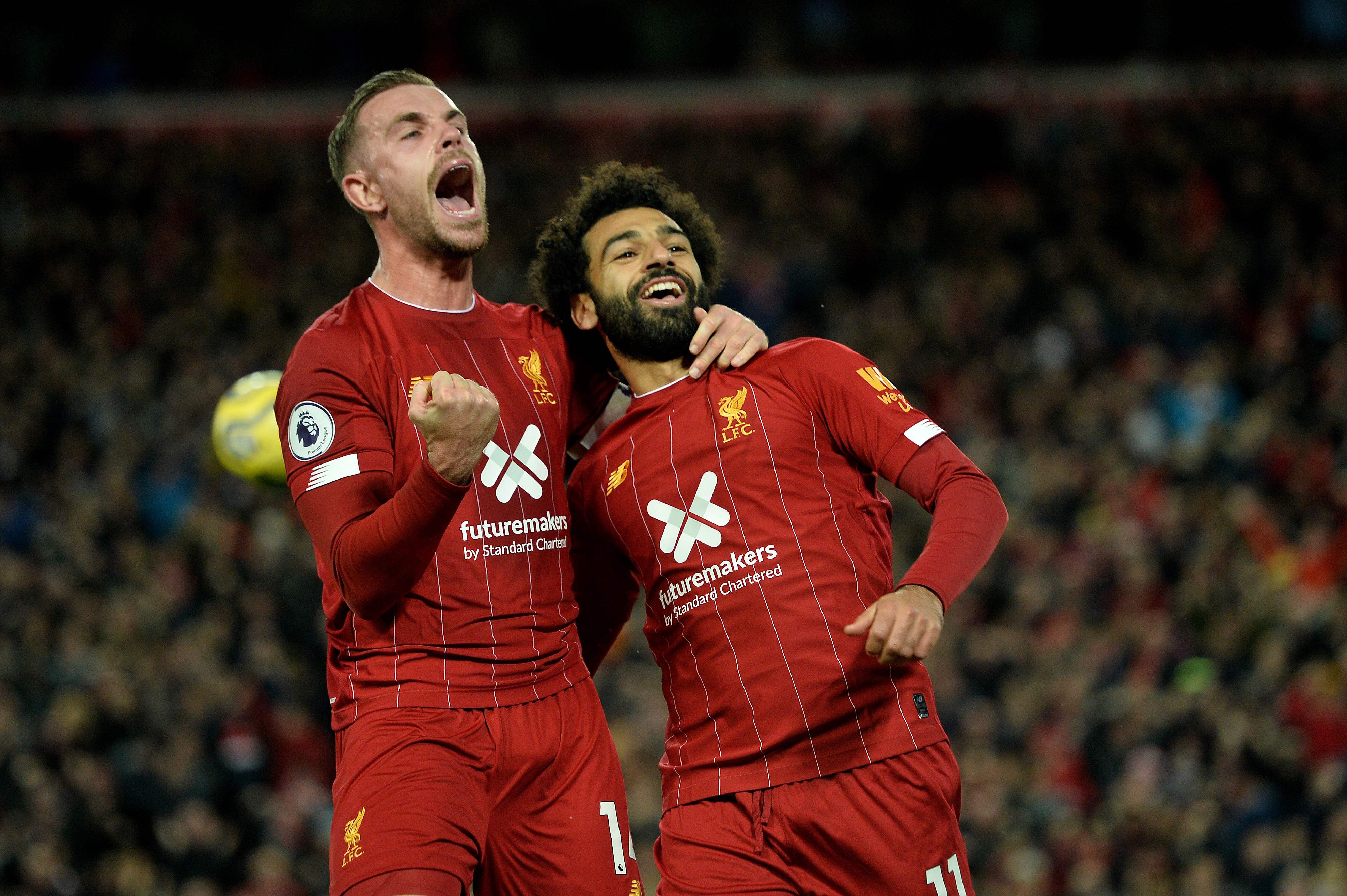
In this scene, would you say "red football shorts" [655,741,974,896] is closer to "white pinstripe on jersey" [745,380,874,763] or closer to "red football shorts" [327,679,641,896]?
"white pinstripe on jersey" [745,380,874,763]

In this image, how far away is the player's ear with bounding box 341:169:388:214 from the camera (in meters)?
4.21

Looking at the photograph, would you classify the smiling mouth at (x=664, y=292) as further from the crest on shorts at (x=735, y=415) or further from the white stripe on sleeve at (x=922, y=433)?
the white stripe on sleeve at (x=922, y=433)

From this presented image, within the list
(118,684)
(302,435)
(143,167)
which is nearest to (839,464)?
(302,435)

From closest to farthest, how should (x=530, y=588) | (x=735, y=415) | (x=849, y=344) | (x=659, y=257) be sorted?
(x=530, y=588) < (x=735, y=415) < (x=659, y=257) < (x=849, y=344)

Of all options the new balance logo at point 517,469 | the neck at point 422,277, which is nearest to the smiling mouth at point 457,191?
the neck at point 422,277

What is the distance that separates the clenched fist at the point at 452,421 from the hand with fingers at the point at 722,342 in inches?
39.1

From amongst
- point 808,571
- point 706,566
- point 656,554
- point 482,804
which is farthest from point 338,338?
point 808,571

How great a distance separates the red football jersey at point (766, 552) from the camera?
3885 mm

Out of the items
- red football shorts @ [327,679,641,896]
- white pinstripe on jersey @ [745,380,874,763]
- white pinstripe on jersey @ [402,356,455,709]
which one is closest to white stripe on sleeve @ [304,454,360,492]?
white pinstripe on jersey @ [402,356,455,709]

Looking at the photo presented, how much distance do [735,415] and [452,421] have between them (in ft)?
3.53

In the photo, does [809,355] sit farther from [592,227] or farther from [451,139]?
[451,139]

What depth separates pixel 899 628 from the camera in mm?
3375

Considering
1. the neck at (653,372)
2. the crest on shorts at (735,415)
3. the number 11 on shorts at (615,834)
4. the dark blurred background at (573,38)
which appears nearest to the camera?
the number 11 on shorts at (615,834)

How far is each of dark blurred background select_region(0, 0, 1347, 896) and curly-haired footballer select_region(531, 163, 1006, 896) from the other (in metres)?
5.56
